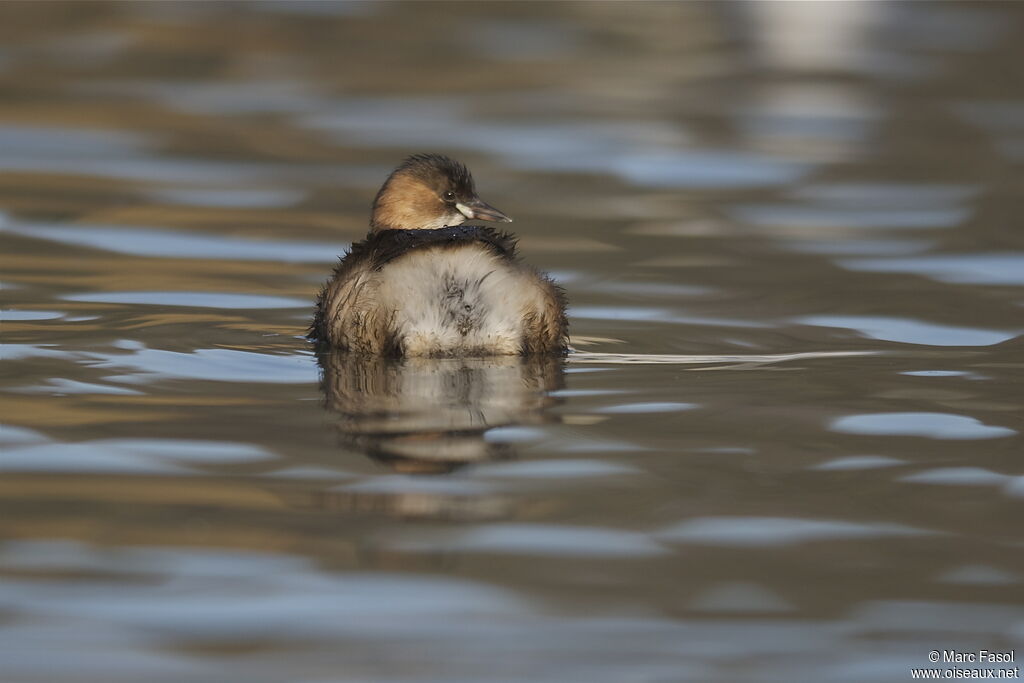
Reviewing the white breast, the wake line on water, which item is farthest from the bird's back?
the wake line on water

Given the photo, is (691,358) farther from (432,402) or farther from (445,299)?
(432,402)

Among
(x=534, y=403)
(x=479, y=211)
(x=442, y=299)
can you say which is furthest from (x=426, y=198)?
(x=534, y=403)

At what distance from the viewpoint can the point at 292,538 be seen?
538cm

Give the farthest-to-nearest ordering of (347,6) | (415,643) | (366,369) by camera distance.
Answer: (347,6) < (366,369) < (415,643)

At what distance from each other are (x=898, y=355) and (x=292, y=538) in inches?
146

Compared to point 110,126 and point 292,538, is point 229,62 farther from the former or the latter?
point 292,538

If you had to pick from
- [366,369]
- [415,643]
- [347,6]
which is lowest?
[415,643]

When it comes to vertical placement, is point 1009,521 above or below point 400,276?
below

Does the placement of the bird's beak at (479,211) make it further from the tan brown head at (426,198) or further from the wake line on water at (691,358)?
the wake line on water at (691,358)

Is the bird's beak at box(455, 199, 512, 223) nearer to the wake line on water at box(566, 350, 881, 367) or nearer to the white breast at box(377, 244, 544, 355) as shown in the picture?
the wake line on water at box(566, 350, 881, 367)

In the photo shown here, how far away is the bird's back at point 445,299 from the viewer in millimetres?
7359

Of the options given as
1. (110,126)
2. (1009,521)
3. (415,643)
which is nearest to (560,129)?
(110,126)

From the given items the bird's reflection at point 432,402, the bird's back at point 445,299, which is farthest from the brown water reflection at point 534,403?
the bird's back at point 445,299

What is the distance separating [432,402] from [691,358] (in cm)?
157
